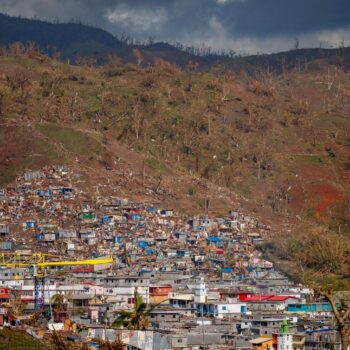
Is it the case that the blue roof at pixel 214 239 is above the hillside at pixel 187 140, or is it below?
below

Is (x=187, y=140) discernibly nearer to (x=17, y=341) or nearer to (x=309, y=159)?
(x=309, y=159)

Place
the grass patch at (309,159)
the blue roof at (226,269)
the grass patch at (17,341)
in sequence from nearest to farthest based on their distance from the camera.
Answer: the grass patch at (17,341) → the blue roof at (226,269) → the grass patch at (309,159)

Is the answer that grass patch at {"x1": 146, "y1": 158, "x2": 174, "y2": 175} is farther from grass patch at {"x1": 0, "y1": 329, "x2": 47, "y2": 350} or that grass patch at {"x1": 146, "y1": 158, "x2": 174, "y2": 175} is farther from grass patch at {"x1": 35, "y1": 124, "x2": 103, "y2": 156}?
grass patch at {"x1": 0, "y1": 329, "x2": 47, "y2": 350}

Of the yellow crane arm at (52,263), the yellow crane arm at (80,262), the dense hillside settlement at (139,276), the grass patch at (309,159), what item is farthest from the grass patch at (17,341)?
the grass patch at (309,159)

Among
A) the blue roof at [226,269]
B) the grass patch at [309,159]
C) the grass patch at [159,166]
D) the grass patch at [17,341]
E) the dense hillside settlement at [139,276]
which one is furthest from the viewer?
the grass patch at [309,159]

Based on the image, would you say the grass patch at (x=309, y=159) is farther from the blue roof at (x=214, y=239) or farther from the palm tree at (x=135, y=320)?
the palm tree at (x=135, y=320)

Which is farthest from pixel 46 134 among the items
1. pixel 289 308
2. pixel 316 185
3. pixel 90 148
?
pixel 289 308

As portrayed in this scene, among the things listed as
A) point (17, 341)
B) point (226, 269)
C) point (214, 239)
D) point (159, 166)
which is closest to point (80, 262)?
point (226, 269)

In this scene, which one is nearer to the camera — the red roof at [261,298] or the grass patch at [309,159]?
the red roof at [261,298]

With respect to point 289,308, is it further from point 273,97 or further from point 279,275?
point 273,97
